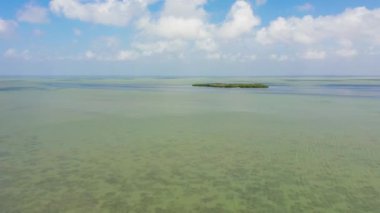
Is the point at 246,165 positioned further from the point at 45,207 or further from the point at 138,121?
the point at 138,121

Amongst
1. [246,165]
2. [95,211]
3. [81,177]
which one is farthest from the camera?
[246,165]

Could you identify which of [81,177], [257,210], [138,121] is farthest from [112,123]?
[257,210]

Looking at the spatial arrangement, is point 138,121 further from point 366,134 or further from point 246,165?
point 366,134

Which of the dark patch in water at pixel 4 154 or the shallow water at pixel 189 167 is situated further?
the dark patch in water at pixel 4 154

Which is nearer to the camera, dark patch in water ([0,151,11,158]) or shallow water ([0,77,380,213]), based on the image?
shallow water ([0,77,380,213])

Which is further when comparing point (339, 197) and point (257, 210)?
point (339, 197)

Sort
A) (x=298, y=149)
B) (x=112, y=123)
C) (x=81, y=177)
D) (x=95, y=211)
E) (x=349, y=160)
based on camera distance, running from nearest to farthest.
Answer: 1. (x=95, y=211)
2. (x=81, y=177)
3. (x=349, y=160)
4. (x=298, y=149)
5. (x=112, y=123)

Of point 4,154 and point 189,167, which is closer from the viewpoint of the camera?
point 189,167

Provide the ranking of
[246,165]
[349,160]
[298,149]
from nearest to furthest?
1. [246,165]
2. [349,160]
3. [298,149]

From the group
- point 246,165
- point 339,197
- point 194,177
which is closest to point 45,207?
point 194,177
